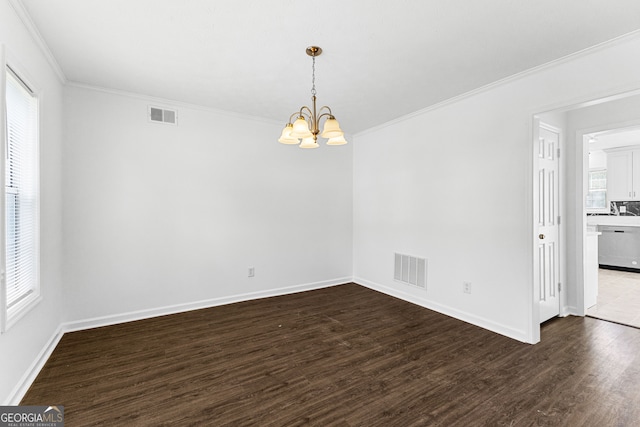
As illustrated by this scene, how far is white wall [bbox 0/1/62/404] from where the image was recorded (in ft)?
6.47

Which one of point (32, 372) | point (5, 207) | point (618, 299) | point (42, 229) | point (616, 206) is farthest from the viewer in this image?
point (616, 206)

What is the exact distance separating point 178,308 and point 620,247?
327 inches

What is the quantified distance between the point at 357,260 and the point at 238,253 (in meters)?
2.20

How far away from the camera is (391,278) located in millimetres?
4668

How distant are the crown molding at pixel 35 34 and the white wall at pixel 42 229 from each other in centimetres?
4

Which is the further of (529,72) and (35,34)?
(529,72)

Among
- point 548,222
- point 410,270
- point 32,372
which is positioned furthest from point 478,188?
point 32,372

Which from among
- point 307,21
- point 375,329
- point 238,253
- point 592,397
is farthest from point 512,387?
point 238,253

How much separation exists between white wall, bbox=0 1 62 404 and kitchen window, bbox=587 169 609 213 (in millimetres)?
9581

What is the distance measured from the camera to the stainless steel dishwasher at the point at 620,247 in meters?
5.86

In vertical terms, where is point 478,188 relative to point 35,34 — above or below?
below

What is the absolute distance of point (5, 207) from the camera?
6.30 feet

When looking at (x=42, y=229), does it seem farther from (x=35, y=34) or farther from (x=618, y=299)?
(x=618, y=299)

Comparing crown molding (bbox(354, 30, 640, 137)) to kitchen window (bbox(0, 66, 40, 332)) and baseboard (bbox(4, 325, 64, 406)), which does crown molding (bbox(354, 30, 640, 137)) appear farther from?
baseboard (bbox(4, 325, 64, 406))
